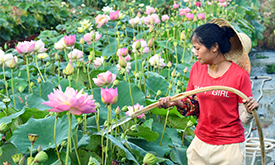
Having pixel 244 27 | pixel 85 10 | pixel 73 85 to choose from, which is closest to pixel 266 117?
pixel 73 85

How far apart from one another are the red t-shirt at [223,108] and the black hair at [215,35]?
8cm

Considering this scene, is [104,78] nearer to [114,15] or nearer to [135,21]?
[114,15]

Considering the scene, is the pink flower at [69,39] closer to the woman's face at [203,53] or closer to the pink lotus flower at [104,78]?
the pink lotus flower at [104,78]

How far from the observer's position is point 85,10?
4.43m

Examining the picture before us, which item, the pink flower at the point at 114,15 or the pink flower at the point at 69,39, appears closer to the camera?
the pink flower at the point at 69,39

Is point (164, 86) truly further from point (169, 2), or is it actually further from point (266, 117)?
point (169, 2)

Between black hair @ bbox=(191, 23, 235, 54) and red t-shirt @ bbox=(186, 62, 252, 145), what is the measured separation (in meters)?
0.08

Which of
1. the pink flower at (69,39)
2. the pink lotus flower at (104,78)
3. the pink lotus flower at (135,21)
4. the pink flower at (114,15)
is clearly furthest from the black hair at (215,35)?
the pink lotus flower at (135,21)

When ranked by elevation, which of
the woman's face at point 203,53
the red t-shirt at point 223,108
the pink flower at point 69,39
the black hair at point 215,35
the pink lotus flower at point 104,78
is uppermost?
the black hair at point 215,35

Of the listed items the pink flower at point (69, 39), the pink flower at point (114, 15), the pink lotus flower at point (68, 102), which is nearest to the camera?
the pink lotus flower at point (68, 102)

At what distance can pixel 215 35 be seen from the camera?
1017 mm

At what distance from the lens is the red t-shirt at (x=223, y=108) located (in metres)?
1.00

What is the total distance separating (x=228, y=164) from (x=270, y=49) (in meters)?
4.96

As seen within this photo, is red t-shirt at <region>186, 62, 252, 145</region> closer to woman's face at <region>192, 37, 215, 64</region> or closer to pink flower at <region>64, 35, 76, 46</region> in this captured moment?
woman's face at <region>192, 37, 215, 64</region>
